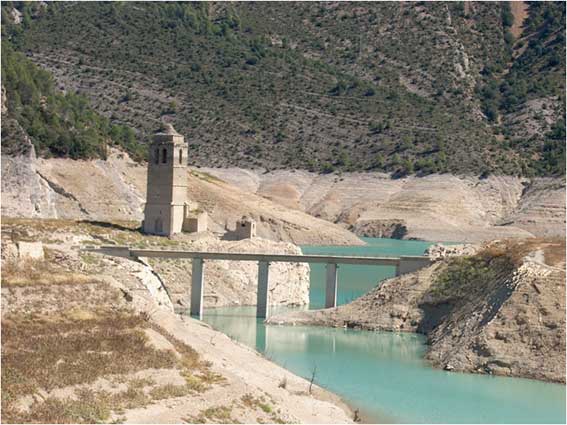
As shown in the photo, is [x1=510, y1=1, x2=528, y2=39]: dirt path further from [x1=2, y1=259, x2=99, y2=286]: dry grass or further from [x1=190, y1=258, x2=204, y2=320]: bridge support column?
[x1=2, y1=259, x2=99, y2=286]: dry grass

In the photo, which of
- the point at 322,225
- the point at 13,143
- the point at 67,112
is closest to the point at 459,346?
the point at 13,143

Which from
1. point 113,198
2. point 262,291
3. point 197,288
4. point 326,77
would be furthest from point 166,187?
point 326,77

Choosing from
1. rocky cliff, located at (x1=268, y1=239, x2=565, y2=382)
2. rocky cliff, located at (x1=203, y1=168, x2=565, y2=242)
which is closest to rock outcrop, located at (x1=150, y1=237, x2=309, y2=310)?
rocky cliff, located at (x1=268, y1=239, x2=565, y2=382)

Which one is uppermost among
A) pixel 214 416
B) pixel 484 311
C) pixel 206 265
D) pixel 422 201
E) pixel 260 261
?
pixel 422 201

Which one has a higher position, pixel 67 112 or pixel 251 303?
pixel 67 112

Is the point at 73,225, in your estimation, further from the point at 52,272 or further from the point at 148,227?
the point at 52,272

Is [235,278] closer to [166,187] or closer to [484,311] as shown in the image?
[166,187]
